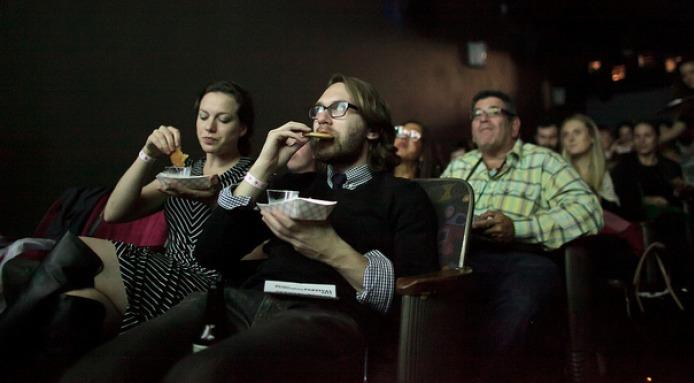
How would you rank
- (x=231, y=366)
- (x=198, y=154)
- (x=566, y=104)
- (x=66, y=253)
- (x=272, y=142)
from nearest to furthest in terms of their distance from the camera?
(x=231, y=366) < (x=66, y=253) < (x=272, y=142) < (x=198, y=154) < (x=566, y=104)

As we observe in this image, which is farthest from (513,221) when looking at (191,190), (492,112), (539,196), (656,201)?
(656,201)

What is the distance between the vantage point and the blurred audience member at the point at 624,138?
4719 millimetres

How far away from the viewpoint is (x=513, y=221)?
2096 mm

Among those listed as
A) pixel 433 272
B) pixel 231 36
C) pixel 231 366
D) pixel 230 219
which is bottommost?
→ pixel 231 366

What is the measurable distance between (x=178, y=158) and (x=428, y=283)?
0.96 m

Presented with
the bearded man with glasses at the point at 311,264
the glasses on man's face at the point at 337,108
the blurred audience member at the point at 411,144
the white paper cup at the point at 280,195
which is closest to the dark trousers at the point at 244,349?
the bearded man with glasses at the point at 311,264

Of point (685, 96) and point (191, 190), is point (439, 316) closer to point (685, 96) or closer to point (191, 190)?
point (191, 190)

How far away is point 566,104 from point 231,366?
579 cm

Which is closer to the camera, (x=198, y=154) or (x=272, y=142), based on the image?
(x=272, y=142)

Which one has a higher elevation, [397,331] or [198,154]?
[198,154]

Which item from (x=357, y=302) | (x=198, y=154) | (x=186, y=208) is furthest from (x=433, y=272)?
(x=198, y=154)

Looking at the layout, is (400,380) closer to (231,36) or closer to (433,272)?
(433,272)

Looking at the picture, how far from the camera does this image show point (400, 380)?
1.38 m

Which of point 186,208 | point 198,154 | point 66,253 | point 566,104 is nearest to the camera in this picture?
point 66,253
